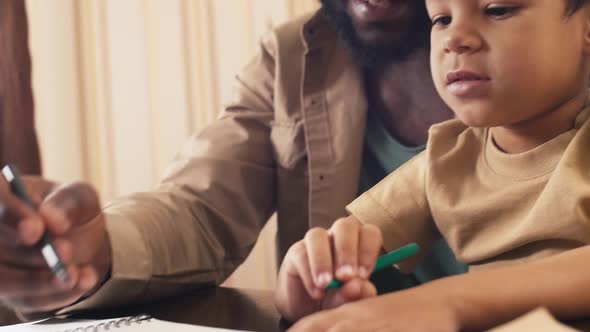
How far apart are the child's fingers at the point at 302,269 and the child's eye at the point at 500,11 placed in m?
0.25

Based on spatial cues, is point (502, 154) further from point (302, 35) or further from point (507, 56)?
point (302, 35)

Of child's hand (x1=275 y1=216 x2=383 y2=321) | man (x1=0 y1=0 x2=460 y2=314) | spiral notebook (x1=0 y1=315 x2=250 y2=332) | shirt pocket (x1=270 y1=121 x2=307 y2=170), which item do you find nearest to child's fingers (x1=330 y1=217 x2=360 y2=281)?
child's hand (x1=275 y1=216 x2=383 y2=321)

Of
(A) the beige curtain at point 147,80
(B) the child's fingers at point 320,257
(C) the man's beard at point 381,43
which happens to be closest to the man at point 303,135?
(C) the man's beard at point 381,43

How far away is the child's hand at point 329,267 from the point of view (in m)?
0.52

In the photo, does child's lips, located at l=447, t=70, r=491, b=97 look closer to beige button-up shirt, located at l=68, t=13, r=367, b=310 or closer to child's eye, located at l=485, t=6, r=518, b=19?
child's eye, located at l=485, t=6, r=518, b=19

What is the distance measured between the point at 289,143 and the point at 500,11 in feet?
1.73

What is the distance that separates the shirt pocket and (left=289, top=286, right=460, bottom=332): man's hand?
0.59 meters

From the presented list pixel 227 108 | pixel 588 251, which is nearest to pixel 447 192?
pixel 588 251

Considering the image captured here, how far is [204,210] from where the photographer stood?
1.01 meters

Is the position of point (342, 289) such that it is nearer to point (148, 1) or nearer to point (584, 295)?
point (584, 295)

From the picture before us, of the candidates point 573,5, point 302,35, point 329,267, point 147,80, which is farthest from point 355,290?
point 147,80

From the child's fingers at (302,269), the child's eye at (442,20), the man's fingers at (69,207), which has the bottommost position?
the child's fingers at (302,269)

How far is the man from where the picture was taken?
101cm

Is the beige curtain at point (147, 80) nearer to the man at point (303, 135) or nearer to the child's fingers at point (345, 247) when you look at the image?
the man at point (303, 135)
